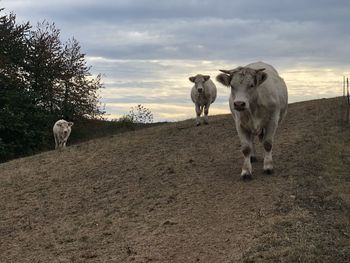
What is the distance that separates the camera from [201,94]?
72.0ft

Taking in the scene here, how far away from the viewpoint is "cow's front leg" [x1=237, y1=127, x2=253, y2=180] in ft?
37.9

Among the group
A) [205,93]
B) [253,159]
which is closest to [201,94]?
[205,93]

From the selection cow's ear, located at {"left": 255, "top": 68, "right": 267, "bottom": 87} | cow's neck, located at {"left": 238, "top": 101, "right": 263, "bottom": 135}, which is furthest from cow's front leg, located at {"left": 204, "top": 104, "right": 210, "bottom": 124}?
cow's ear, located at {"left": 255, "top": 68, "right": 267, "bottom": 87}

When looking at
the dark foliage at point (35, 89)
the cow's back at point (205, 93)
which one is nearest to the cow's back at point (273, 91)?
the cow's back at point (205, 93)

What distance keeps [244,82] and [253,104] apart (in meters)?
0.59

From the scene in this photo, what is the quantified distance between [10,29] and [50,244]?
101 feet

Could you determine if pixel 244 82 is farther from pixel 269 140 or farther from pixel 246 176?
pixel 246 176

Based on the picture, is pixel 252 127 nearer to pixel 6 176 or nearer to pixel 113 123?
pixel 6 176

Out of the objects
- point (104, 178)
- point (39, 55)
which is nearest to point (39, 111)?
point (39, 55)

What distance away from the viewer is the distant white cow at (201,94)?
21703 mm

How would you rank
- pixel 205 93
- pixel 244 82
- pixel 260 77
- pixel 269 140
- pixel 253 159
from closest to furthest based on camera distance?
1. pixel 244 82
2. pixel 260 77
3. pixel 269 140
4. pixel 253 159
5. pixel 205 93

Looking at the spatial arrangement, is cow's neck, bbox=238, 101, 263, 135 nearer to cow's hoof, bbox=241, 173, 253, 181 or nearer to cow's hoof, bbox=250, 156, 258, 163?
cow's hoof, bbox=241, 173, 253, 181

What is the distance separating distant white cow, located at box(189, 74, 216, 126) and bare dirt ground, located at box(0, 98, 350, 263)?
4827 millimetres

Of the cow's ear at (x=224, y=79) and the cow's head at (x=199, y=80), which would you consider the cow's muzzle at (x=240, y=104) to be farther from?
the cow's head at (x=199, y=80)
